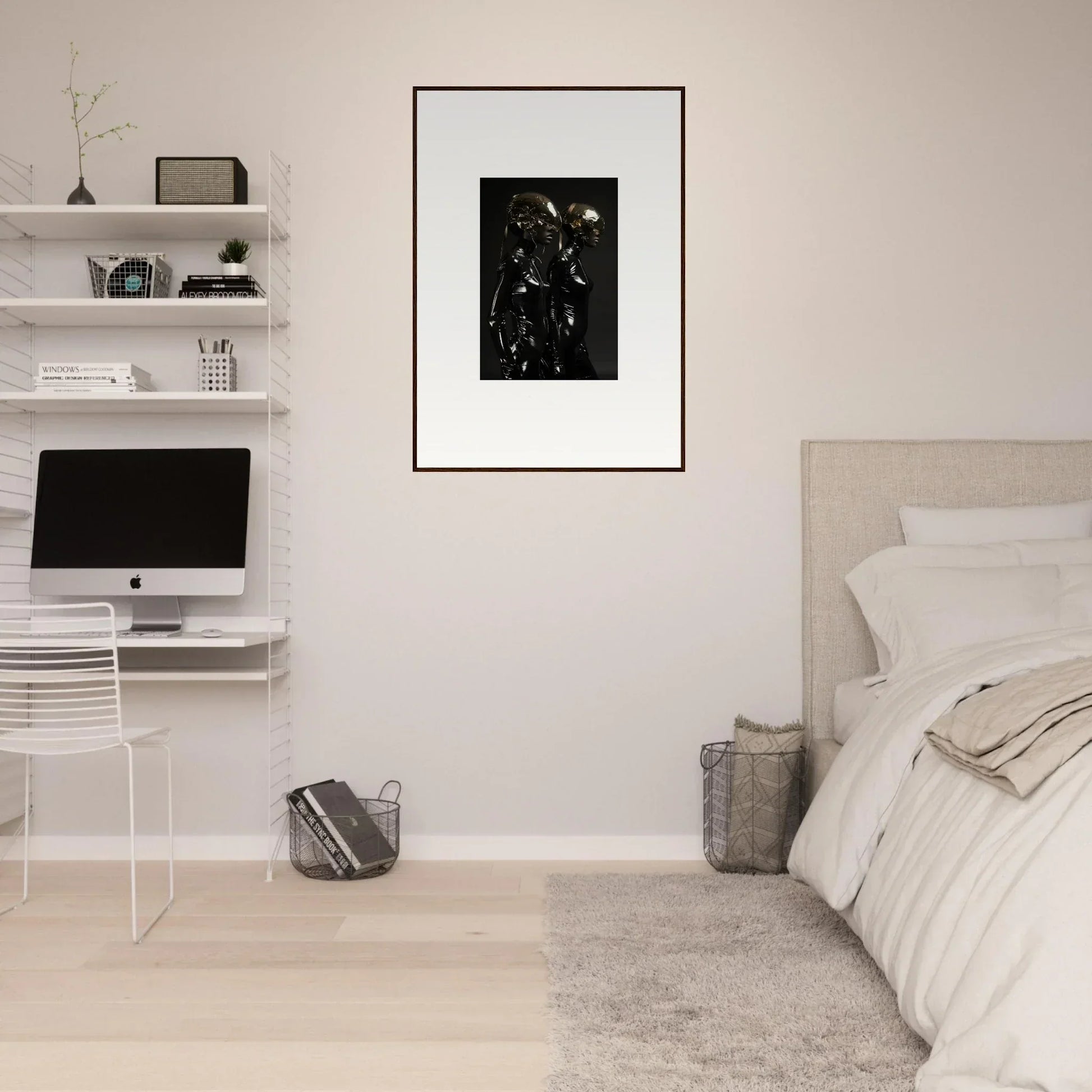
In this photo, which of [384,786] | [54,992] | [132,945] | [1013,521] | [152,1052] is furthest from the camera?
[384,786]

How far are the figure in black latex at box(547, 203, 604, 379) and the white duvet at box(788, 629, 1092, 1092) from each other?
4.83 feet

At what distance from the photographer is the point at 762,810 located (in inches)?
122

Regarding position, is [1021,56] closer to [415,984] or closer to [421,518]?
[421,518]

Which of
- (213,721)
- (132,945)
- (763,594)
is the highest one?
(763,594)

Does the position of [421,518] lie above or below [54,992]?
above

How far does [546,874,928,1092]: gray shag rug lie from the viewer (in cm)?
183

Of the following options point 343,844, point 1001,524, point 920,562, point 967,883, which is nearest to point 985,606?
point 920,562

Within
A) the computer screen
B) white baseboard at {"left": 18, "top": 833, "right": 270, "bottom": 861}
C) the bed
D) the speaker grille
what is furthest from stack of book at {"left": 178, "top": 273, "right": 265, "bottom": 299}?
the bed

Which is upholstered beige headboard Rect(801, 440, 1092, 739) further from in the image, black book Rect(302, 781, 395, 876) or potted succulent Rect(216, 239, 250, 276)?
potted succulent Rect(216, 239, 250, 276)

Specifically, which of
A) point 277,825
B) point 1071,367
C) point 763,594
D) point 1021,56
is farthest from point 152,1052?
point 1021,56

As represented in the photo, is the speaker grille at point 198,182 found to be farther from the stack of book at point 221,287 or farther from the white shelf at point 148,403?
the white shelf at point 148,403

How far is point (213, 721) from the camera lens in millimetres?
3352

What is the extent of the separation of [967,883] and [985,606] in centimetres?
110

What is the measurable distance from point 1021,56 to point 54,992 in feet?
12.4
